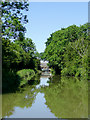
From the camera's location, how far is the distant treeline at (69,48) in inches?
1438

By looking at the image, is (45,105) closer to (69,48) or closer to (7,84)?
(7,84)

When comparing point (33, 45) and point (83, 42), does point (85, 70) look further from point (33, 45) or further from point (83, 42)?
point (33, 45)

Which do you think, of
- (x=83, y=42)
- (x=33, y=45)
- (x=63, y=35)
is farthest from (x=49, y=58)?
(x=33, y=45)

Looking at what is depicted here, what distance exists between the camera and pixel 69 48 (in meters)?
38.9

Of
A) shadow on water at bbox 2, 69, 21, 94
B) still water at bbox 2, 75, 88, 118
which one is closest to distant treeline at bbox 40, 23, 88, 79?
shadow on water at bbox 2, 69, 21, 94

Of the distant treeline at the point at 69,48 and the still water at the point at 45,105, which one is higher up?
the distant treeline at the point at 69,48

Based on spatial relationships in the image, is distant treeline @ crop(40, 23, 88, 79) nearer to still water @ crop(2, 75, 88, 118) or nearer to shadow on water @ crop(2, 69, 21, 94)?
shadow on water @ crop(2, 69, 21, 94)

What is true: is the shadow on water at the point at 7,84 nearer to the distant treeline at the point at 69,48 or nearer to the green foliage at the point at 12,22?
the green foliage at the point at 12,22

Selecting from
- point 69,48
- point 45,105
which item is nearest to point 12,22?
point 45,105

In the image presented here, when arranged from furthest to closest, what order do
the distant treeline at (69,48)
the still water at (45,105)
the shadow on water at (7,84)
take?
the distant treeline at (69,48), the shadow on water at (7,84), the still water at (45,105)

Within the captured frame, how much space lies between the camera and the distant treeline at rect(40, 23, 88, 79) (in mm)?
36531

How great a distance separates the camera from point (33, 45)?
60312 millimetres

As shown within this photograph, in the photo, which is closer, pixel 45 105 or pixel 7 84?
pixel 45 105

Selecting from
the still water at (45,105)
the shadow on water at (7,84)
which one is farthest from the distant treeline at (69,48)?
the still water at (45,105)
